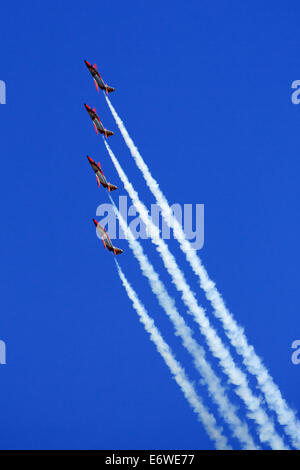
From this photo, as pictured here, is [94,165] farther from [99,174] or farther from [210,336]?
[210,336]

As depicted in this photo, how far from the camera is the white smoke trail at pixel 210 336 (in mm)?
38875

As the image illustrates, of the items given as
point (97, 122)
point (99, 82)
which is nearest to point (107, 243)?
point (97, 122)

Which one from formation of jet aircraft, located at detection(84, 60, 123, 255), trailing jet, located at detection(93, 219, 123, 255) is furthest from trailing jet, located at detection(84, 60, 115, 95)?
trailing jet, located at detection(93, 219, 123, 255)

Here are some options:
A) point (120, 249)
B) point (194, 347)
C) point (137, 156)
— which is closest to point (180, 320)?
point (194, 347)

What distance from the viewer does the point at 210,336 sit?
131ft

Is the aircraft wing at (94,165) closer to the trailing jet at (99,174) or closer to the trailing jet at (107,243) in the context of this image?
the trailing jet at (99,174)

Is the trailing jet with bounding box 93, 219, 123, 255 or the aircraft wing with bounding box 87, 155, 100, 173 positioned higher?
the aircraft wing with bounding box 87, 155, 100, 173

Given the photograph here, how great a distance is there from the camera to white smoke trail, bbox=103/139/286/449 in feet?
128

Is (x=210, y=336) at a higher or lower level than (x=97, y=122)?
lower

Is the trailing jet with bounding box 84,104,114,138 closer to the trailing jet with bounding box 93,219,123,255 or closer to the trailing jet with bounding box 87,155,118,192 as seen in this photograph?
the trailing jet with bounding box 87,155,118,192

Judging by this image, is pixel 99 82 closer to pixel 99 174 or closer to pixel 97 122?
pixel 97 122

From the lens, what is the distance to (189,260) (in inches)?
1598

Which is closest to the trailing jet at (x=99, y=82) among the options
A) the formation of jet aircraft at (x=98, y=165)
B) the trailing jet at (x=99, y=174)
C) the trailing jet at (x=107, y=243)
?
the formation of jet aircraft at (x=98, y=165)
